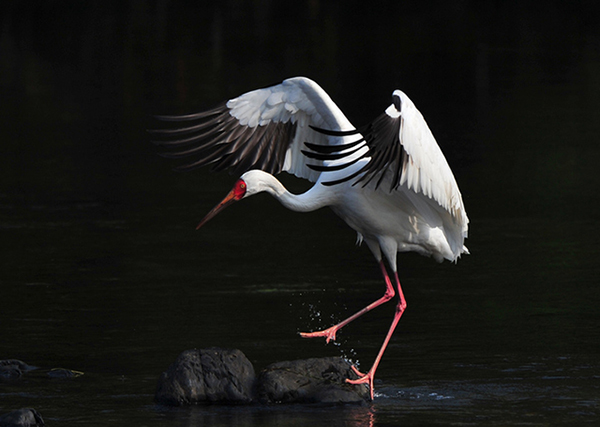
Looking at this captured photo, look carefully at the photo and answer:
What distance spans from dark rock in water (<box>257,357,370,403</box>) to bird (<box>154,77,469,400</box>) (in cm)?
9

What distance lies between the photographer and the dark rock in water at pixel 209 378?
9.66 meters

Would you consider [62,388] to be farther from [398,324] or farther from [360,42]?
[360,42]

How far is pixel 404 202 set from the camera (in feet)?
35.5

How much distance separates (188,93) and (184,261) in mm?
14354

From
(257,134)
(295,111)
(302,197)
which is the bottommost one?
(302,197)

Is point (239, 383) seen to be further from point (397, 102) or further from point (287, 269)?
point (287, 269)

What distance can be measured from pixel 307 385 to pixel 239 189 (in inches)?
64.2

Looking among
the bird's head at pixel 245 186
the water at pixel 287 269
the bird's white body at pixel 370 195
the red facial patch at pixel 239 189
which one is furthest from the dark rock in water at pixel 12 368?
the bird's white body at pixel 370 195

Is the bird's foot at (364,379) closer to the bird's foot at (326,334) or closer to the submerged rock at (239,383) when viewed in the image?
the submerged rock at (239,383)

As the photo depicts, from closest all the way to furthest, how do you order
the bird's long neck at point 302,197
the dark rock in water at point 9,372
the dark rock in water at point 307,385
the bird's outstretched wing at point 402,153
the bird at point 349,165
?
1. the bird's outstretched wing at point 402,153
2. the bird at point 349,165
3. the dark rock in water at point 307,385
4. the dark rock in water at point 9,372
5. the bird's long neck at point 302,197

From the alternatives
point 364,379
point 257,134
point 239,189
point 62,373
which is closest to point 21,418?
point 62,373

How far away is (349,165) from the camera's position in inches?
381

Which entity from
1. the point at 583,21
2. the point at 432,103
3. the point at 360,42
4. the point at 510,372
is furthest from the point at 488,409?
the point at 583,21

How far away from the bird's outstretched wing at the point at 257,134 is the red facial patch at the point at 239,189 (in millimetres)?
901
